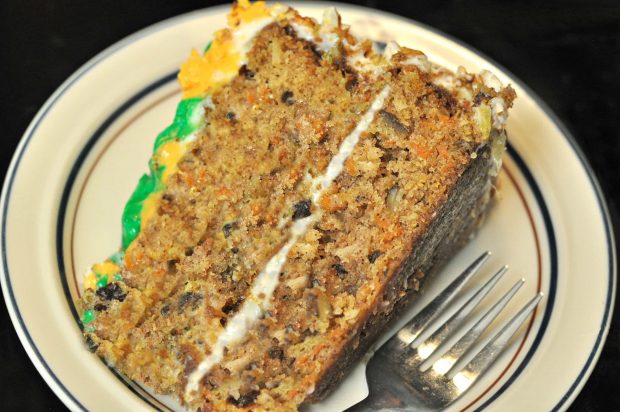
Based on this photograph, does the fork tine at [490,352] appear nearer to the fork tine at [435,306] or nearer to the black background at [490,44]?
the fork tine at [435,306]

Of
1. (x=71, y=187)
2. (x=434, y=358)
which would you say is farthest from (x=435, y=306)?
(x=71, y=187)

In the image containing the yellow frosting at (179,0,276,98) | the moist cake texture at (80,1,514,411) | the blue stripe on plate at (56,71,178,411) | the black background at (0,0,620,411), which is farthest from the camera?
the black background at (0,0,620,411)

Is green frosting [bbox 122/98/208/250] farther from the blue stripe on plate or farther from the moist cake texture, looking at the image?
the blue stripe on plate

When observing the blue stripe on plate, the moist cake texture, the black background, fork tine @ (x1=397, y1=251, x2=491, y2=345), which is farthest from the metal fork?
the black background

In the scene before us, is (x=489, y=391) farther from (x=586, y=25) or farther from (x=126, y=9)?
(x=126, y=9)

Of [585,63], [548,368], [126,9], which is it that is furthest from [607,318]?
[126,9]
